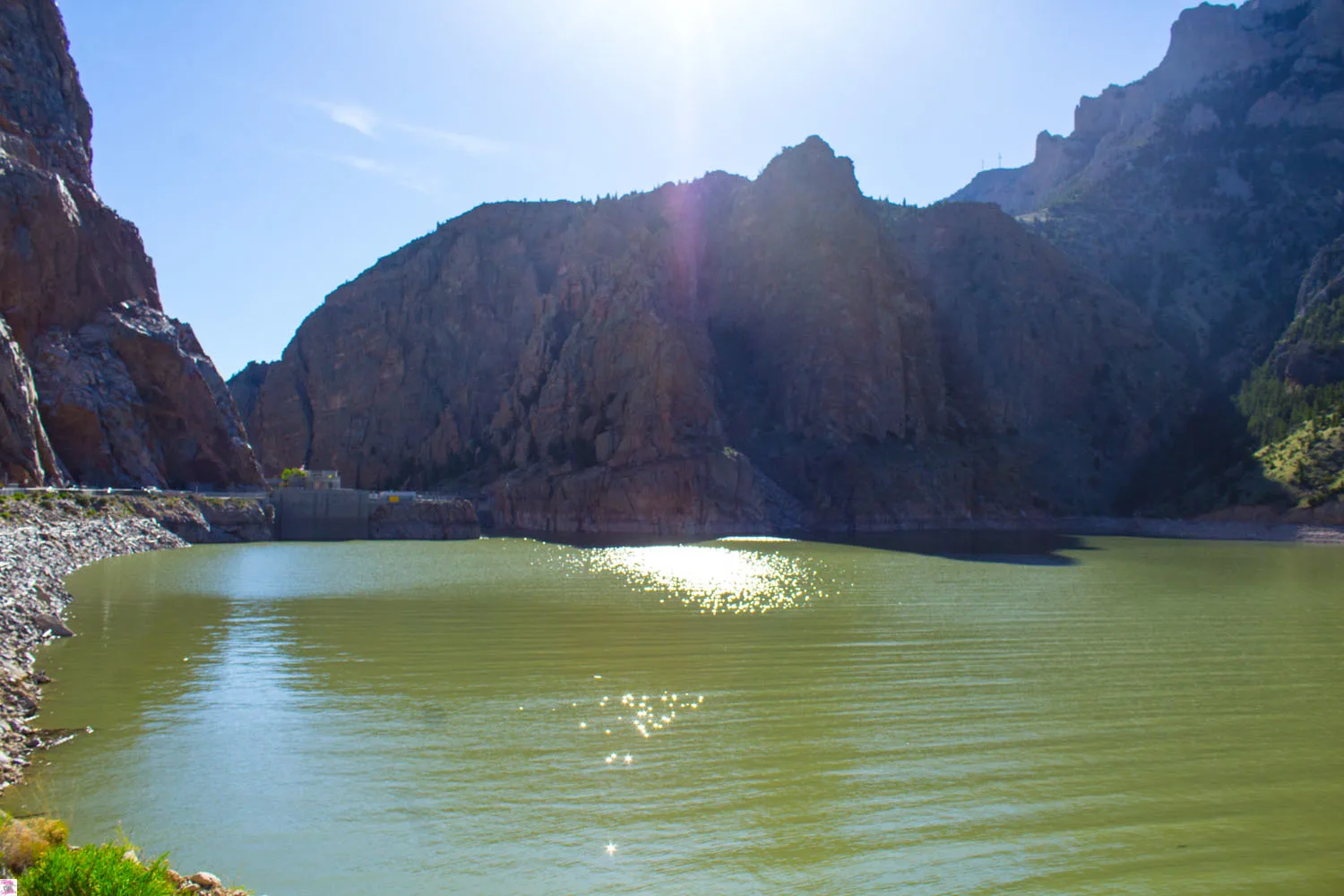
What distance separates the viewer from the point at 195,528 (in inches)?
2918

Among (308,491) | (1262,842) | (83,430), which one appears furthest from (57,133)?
(1262,842)

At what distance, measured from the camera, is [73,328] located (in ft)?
255

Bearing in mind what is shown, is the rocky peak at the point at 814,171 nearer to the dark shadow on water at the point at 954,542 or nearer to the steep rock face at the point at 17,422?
the dark shadow on water at the point at 954,542

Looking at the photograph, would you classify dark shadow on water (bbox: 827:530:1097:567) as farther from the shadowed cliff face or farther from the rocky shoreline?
the rocky shoreline

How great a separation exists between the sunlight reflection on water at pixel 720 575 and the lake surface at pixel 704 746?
8.11 ft

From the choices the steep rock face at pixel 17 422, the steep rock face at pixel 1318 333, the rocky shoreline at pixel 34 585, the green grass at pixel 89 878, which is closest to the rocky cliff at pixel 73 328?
the steep rock face at pixel 17 422

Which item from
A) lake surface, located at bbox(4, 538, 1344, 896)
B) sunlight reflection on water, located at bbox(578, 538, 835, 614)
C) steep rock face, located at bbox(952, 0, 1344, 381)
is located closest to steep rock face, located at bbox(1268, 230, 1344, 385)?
steep rock face, located at bbox(952, 0, 1344, 381)

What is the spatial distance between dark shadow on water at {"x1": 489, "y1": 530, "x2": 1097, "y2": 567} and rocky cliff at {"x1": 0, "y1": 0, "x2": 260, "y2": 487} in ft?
109

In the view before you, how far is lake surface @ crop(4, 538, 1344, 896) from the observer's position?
40.9ft

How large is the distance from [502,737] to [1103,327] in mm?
142506

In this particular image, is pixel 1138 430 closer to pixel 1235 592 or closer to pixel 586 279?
pixel 586 279

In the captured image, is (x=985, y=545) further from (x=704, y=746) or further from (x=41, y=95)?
(x=41, y=95)

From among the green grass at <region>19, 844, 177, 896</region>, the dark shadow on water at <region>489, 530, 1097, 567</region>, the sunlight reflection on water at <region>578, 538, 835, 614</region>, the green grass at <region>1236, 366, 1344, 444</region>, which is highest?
the green grass at <region>1236, 366, 1344, 444</region>

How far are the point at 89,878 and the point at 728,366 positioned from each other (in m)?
124
